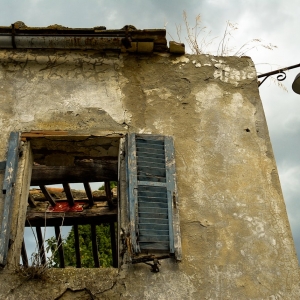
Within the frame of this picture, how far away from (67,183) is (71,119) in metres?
2.08

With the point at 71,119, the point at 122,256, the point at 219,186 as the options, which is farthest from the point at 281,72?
the point at 122,256

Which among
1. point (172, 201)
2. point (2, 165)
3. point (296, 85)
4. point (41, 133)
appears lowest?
point (172, 201)

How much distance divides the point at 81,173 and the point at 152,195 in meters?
2.29

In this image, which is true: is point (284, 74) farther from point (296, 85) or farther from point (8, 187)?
point (8, 187)

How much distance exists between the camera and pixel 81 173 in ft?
19.6

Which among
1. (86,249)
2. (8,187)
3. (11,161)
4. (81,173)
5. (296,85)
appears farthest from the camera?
(86,249)

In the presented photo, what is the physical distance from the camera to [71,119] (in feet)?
14.9

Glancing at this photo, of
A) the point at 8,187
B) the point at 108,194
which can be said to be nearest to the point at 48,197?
the point at 108,194

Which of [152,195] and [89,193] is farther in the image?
[89,193]

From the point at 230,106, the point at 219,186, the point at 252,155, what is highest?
the point at 230,106

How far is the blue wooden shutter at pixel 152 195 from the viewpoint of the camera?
3643 millimetres

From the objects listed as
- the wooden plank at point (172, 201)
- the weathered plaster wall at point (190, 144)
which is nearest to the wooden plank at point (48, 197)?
the weathered plaster wall at point (190, 144)

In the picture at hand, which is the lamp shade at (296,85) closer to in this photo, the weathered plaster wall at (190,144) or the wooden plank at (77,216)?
the weathered plaster wall at (190,144)

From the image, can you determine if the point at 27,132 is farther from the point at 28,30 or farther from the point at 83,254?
the point at 83,254
